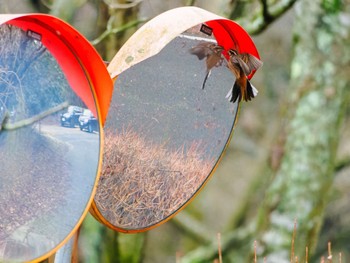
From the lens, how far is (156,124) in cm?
189

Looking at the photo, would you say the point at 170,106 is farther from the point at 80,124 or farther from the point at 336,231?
the point at 336,231

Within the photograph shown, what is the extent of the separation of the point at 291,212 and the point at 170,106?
7.28 ft

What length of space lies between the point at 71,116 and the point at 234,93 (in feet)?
1.90

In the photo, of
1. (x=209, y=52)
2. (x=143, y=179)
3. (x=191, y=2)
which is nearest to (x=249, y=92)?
(x=209, y=52)

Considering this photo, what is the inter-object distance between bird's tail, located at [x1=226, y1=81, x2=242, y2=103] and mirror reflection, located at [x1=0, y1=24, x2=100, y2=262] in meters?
0.54

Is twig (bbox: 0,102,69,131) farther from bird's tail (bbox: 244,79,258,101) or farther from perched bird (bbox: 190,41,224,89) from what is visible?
bird's tail (bbox: 244,79,258,101)

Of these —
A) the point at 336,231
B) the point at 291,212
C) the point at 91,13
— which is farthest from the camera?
the point at 336,231

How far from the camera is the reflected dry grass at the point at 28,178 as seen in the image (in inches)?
55.9

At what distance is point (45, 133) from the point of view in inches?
56.8

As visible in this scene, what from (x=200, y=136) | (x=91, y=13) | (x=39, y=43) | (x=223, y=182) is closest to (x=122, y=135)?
(x=200, y=136)

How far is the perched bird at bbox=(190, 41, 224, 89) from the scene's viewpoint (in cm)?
184

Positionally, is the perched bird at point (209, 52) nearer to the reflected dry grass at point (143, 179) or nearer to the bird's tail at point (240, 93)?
the bird's tail at point (240, 93)

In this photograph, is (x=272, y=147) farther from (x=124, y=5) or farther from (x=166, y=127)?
(x=166, y=127)

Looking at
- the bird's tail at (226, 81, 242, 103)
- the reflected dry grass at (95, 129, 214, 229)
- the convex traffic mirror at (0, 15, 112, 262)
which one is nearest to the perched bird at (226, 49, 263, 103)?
the bird's tail at (226, 81, 242, 103)
